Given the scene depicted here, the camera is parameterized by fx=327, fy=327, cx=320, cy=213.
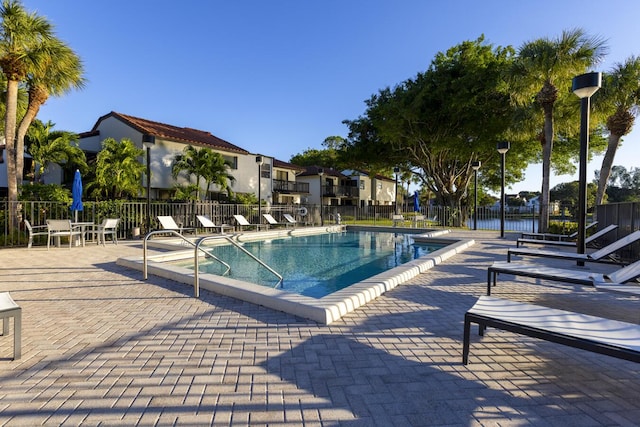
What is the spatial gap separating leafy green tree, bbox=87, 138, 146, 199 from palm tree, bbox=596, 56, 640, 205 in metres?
21.3

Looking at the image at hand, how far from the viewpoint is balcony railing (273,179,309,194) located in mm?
31839

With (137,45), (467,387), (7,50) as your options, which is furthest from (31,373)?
(137,45)

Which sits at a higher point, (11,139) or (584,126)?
(11,139)

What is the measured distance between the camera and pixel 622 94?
12.8m

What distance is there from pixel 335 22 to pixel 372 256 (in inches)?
459

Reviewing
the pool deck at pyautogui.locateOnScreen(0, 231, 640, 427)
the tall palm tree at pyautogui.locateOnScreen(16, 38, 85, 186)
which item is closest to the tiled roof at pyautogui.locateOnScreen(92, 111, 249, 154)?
the tall palm tree at pyautogui.locateOnScreen(16, 38, 85, 186)

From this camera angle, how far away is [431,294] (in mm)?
4684

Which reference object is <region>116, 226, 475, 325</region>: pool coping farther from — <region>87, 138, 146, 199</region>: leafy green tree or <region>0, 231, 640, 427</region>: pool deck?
<region>87, 138, 146, 199</region>: leafy green tree

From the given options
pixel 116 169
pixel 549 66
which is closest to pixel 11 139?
pixel 116 169

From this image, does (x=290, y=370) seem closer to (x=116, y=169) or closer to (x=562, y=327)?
(x=562, y=327)

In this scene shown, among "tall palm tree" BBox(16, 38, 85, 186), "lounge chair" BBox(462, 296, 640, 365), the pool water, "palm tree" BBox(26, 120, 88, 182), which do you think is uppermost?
"tall palm tree" BBox(16, 38, 85, 186)

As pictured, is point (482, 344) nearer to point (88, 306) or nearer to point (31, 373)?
point (31, 373)

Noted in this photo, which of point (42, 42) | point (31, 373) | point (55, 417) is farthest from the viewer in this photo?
point (42, 42)

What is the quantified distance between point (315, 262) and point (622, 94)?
14.0m
